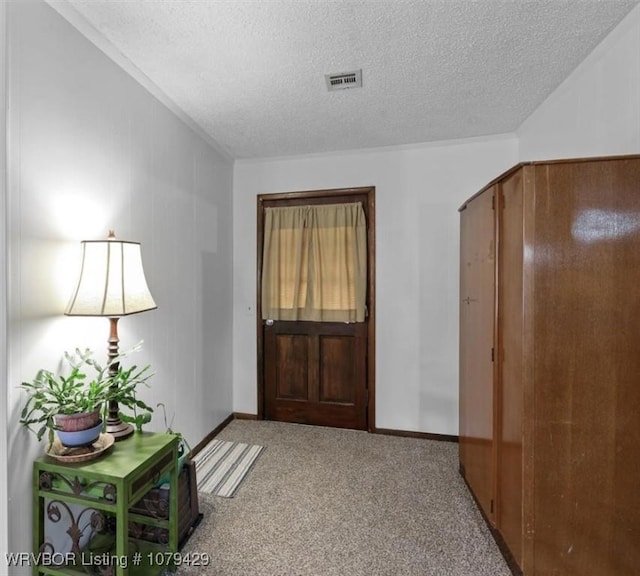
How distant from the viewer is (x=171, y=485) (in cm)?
156

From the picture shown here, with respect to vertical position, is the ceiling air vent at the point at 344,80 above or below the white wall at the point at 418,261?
above

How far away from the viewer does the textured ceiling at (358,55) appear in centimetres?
148

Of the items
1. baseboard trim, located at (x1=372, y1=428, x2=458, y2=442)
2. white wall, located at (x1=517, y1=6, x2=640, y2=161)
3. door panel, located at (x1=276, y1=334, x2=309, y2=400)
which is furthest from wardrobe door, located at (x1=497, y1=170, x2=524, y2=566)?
door panel, located at (x1=276, y1=334, x2=309, y2=400)

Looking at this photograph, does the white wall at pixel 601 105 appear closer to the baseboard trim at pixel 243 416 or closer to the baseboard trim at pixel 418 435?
the baseboard trim at pixel 418 435

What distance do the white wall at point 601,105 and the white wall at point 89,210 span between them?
8.38ft

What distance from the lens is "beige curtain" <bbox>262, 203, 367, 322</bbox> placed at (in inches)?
118

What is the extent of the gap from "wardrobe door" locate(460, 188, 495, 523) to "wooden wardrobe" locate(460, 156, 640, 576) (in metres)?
0.26

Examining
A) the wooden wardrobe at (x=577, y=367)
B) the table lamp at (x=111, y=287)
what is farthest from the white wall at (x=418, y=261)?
the table lamp at (x=111, y=287)

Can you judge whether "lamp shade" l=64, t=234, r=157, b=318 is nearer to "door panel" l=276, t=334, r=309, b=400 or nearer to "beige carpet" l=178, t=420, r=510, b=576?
"beige carpet" l=178, t=420, r=510, b=576

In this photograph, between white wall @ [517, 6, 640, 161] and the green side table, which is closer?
the green side table

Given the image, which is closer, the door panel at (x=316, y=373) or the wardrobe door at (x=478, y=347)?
the wardrobe door at (x=478, y=347)

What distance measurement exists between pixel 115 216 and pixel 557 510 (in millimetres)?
2494

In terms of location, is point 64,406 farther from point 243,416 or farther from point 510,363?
point 243,416

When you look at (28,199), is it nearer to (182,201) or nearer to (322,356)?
(182,201)
